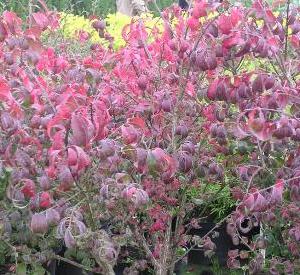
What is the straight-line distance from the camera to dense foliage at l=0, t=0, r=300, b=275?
6.98 ft

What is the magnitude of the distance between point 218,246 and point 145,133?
1.90 metres

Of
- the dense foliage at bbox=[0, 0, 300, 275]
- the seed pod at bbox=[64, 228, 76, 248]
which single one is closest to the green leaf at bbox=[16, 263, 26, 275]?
the dense foliage at bbox=[0, 0, 300, 275]

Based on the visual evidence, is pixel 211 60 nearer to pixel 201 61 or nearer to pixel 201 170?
pixel 201 61

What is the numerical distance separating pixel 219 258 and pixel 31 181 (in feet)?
7.86

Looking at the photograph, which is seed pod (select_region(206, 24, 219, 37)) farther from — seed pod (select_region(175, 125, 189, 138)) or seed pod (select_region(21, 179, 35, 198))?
seed pod (select_region(21, 179, 35, 198))

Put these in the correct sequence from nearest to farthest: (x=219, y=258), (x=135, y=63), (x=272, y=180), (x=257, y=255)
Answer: (x=135, y=63) → (x=272, y=180) → (x=257, y=255) → (x=219, y=258)

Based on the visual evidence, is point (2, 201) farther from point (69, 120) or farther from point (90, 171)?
point (69, 120)

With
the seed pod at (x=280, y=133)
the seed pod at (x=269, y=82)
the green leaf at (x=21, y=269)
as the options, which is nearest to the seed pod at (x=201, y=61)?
the seed pod at (x=269, y=82)

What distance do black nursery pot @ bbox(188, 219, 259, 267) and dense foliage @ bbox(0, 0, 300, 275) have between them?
849 mm

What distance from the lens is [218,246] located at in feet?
14.4

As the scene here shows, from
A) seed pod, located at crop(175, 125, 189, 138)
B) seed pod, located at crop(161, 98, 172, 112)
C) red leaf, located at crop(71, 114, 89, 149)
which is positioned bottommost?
seed pod, located at crop(175, 125, 189, 138)

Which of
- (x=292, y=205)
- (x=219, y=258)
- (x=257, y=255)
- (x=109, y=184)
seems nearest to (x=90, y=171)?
(x=109, y=184)

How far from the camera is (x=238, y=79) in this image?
2447mm

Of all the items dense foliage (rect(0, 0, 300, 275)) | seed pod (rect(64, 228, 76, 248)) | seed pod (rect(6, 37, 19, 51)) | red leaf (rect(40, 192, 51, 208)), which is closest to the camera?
seed pod (rect(64, 228, 76, 248))
